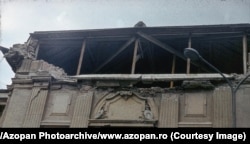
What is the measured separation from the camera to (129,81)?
1845cm

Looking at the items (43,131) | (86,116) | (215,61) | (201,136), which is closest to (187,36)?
(215,61)

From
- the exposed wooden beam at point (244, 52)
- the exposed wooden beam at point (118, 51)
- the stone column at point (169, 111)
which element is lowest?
the stone column at point (169, 111)

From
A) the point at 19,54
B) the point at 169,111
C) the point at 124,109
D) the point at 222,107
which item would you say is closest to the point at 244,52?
the point at 222,107

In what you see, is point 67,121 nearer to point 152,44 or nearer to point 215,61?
point 152,44

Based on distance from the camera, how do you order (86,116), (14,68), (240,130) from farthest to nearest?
(14,68)
(86,116)
(240,130)

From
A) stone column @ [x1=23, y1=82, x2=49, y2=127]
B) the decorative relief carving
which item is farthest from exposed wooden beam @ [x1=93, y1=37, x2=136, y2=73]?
stone column @ [x1=23, y1=82, x2=49, y2=127]

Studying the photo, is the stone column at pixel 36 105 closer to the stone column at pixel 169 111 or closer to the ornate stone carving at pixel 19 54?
the ornate stone carving at pixel 19 54

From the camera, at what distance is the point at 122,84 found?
60.7 ft

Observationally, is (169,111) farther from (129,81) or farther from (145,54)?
(145,54)

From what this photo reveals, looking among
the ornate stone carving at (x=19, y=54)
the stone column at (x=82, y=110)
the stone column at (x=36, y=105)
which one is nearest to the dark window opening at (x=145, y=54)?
the ornate stone carving at (x=19, y=54)

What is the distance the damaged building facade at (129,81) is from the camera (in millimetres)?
17391

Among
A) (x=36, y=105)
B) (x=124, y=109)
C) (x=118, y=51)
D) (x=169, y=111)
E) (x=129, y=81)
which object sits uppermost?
(x=118, y=51)

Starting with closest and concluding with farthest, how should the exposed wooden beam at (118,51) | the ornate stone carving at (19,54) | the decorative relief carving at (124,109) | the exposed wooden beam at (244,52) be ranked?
the decorative relief carving at (124,109)
the exposed wooden beam at (244,52)
the exposed wooden beam at (118,51)
the ornate stone carving at (19,54)

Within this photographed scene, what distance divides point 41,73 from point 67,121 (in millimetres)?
2466
